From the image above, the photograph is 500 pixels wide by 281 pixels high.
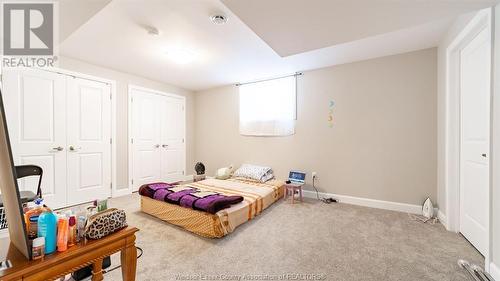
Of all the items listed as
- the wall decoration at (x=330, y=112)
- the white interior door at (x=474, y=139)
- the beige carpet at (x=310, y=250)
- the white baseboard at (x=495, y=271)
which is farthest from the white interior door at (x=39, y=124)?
the white interior door at (x=474, y=139)

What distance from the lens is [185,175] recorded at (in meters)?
5.25

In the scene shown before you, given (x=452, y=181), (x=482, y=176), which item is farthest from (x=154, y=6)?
(x=452, y=181)

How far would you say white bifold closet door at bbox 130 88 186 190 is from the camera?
4.15 metres

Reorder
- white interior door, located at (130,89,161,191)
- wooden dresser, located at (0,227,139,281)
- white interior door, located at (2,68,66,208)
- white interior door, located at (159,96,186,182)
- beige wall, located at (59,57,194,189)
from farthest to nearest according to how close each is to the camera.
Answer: white interior door, located at (159,96,186,182) → white interior door, located at (130,89,161,191) → beige wall, located at (59,57,194,189) → white interior door, located at (2,68,66,208) → wooden dresser, located at (0,227,139,281)

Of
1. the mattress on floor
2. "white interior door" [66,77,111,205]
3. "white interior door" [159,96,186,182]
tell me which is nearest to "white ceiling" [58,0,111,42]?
"white interior door" [66,77,111,205]

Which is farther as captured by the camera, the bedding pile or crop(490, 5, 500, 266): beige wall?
the bedding pile

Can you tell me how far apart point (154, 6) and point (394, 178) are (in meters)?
3.84

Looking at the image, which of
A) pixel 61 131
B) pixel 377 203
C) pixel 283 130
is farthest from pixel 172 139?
pixel 377 203

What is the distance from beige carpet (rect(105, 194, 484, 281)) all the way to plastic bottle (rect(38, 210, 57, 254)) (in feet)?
2.98

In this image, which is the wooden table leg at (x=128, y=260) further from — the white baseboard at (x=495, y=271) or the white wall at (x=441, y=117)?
the white wall at (x=441, y=117)

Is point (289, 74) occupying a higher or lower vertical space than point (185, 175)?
higher

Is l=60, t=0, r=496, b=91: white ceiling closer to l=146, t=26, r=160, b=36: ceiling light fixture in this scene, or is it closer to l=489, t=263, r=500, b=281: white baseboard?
l=146, t=26, r=160, b=36: ceiling light fixture

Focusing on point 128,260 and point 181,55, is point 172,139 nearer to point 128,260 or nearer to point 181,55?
point 181,55

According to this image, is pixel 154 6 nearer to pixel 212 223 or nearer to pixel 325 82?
pixel 212 223
